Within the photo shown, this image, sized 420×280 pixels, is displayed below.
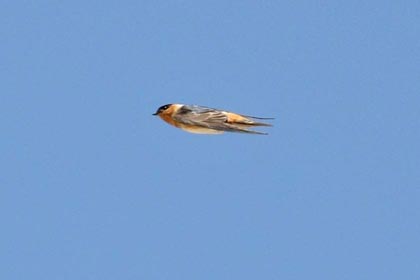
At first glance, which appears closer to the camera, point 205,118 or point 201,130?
point 205,118

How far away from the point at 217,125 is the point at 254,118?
0.77 metres

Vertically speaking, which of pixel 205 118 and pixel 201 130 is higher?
pixel 205 118

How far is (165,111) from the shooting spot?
68.7ft

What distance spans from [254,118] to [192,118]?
1.23 metres

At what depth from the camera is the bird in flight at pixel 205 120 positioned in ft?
64.7

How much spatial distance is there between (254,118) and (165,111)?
2.05 metres

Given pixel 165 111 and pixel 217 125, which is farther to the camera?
pixel 165 111

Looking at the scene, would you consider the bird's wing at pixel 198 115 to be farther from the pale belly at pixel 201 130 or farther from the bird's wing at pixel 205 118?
the pale belly at pixel 201 130

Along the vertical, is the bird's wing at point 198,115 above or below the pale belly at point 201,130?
above

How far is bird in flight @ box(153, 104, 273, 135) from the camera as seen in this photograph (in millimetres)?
19719

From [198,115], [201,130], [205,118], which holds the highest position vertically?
[198,115]

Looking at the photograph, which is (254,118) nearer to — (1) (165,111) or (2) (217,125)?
(2) (217,125)

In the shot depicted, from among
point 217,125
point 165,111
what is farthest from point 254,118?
point 165,111

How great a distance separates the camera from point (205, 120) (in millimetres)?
19938
